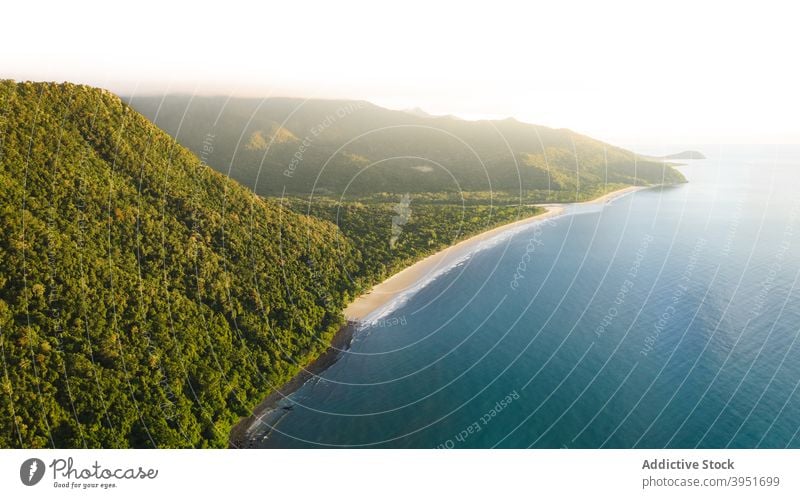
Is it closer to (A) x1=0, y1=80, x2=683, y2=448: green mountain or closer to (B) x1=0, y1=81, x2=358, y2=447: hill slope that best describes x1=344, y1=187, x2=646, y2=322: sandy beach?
(A) x1=0, y1=80, x2=683, y2=448: green mountain

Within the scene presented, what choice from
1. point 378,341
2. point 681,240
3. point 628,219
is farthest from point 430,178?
point 378,341

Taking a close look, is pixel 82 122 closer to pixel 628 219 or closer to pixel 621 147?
pixel 628 219

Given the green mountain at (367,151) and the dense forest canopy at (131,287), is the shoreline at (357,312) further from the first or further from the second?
the green mountain at (367,151)

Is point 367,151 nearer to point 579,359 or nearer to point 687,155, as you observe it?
point 579,359

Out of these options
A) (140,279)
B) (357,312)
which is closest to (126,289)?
(140,279)

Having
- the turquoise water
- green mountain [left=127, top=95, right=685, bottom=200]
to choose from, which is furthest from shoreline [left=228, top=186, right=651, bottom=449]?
green mountain [left=127, top=95, right=685, bottom=200]
